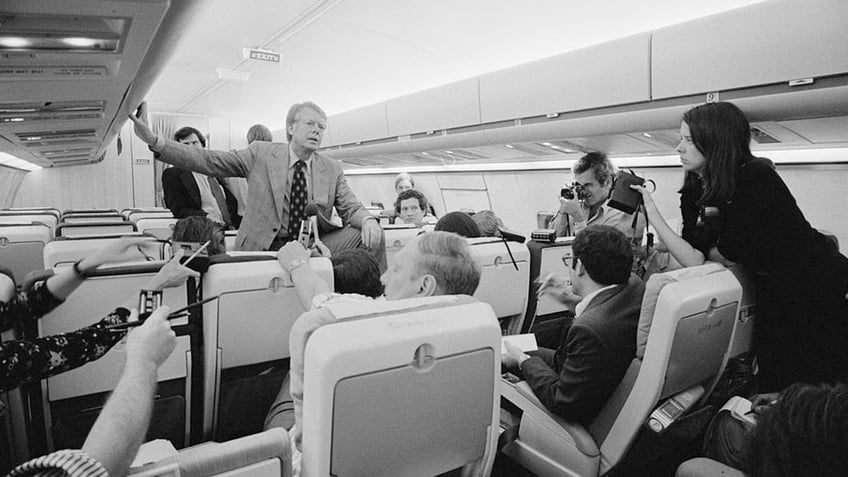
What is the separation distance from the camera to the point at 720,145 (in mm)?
2375

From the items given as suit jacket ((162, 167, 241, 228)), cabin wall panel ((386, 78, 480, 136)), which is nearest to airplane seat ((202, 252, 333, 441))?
suit jacket ((162, 167, 241, 228))

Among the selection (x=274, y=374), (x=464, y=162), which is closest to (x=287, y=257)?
(x=274, y=374)

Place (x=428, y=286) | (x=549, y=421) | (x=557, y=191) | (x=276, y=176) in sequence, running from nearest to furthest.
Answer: (x=428, y=286)
(x=549, y=421)
(x=276, y=176)
(x=557, y=191)

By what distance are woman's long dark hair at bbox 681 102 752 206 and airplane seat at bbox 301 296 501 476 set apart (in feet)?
5.45

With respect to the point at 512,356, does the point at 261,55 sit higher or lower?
higher

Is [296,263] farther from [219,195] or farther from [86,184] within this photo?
[86,184]

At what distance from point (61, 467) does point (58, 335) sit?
96cm

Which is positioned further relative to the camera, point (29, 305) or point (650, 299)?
point (650, 299)

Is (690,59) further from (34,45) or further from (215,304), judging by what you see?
(34,45)

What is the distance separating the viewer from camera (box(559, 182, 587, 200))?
3.99 m

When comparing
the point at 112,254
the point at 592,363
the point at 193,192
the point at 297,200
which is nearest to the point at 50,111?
the point at 193,192

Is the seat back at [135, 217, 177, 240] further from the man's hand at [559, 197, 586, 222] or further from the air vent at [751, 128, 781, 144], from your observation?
the air vent at [751, 128, 781, 144]

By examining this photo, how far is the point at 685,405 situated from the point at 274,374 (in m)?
1.78

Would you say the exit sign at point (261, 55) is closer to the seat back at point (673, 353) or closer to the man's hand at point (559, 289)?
the man's hand at point (559, 289)
